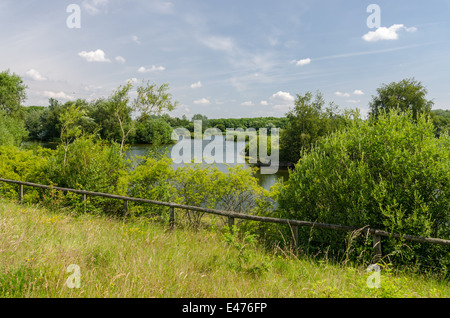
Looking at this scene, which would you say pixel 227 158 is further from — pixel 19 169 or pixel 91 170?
pixel 91 170

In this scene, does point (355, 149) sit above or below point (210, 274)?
above

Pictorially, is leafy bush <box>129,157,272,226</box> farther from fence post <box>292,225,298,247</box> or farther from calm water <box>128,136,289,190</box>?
fence post <box>292,225,298,247</box>

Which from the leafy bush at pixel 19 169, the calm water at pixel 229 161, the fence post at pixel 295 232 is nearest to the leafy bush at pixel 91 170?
the leafy bush at pixel 19 169

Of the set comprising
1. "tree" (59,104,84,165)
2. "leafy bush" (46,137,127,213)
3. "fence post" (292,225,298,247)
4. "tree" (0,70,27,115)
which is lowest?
"fence post" (292,225,298,247)

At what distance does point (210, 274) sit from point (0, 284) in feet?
7.41

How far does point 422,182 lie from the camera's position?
5262mm

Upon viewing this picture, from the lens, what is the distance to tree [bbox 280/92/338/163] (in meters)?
40.5

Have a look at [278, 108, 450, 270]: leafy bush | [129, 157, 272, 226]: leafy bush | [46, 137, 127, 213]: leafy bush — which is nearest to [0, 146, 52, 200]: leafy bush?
[46, 137, 127, 213]: leafy bush

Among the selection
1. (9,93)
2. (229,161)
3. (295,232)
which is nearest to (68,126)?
(295,232)

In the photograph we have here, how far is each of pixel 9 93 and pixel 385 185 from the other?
2120 inches

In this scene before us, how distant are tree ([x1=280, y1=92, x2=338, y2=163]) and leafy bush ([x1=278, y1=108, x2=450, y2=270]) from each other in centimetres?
3376
